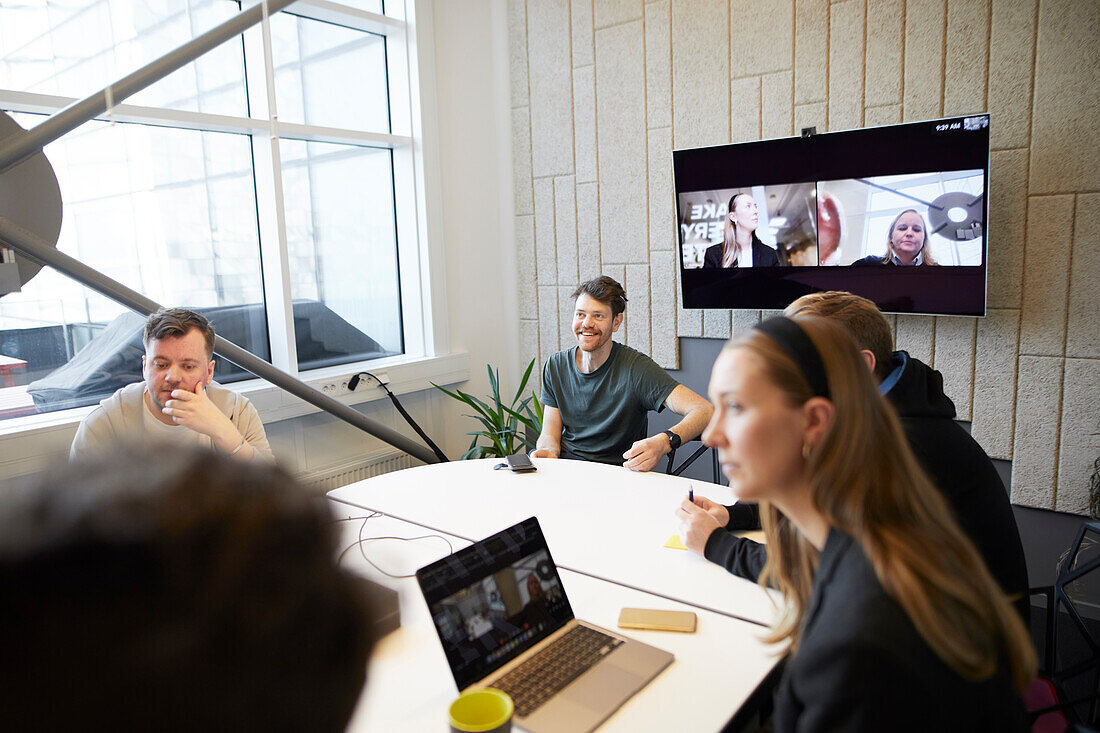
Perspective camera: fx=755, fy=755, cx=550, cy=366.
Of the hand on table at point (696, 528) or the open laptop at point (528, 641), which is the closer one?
the open laptop at point (528, 641)

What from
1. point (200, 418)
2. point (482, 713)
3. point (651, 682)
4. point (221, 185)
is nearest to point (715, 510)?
point (651, 682)

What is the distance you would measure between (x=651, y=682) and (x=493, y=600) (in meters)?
0.31

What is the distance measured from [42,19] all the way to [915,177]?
11.9 ft

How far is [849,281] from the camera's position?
328 centimetres

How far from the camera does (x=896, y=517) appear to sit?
3.49 feet

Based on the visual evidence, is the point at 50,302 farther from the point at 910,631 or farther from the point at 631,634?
the point at 910,631

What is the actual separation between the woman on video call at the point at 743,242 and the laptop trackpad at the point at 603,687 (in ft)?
8.33

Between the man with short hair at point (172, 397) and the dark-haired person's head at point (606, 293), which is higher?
the dark-haired person's head at point (606, 293)

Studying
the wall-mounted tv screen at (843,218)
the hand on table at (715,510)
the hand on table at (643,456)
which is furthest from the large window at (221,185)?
the hand on table at (715,510)

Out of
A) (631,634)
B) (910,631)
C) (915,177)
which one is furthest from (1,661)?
(915,177)

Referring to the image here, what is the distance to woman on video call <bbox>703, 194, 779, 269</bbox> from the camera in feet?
11.5

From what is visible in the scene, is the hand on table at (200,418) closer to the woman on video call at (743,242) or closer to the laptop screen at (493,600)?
the laptop screen at (493,600)

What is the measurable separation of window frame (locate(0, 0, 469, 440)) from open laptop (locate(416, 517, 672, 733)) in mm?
2486

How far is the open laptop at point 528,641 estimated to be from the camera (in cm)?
127
